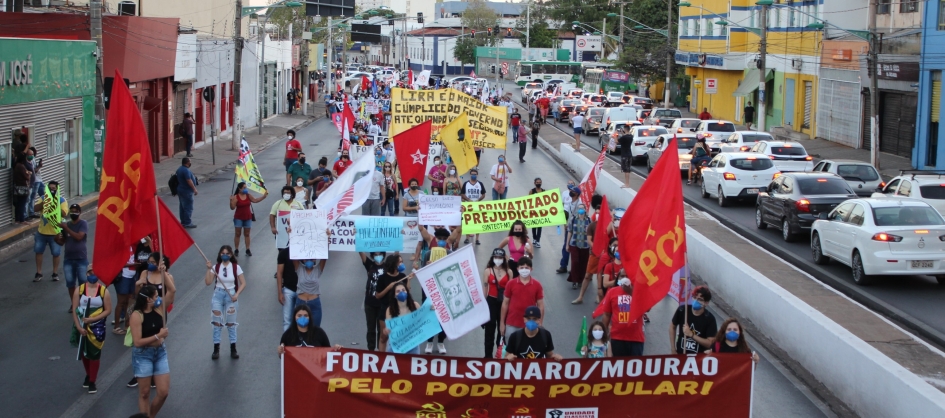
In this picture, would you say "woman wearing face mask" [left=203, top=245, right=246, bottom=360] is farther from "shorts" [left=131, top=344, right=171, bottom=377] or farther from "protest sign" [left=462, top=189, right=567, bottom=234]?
"protest sign" [left=462, top=189, right=567, bottom=234]

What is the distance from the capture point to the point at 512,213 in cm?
1596

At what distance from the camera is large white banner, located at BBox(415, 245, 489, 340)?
10.2 m

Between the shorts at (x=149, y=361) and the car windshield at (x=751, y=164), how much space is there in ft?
66.2

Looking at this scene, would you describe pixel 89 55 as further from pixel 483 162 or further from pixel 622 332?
pixel 622 332

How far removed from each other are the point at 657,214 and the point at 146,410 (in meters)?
5.15

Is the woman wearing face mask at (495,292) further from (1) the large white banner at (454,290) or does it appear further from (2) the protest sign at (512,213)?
(2) the protest sign at (512,213)

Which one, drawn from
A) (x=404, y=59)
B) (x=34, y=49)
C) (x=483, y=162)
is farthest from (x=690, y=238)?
(x=404, y=59)

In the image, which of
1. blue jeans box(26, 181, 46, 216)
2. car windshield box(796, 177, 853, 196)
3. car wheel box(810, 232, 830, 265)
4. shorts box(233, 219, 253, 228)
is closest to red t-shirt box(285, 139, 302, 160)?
blue jeans box(26, 181, 46, 216)

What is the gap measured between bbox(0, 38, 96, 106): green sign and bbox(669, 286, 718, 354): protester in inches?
672

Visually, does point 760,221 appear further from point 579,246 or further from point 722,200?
point 579,246

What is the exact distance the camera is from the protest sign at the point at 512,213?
15.9m

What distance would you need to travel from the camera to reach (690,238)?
18000 mm

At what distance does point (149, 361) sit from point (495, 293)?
3929 millimetres

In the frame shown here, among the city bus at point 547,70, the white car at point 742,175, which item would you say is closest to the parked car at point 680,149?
the white car at point 742,175
